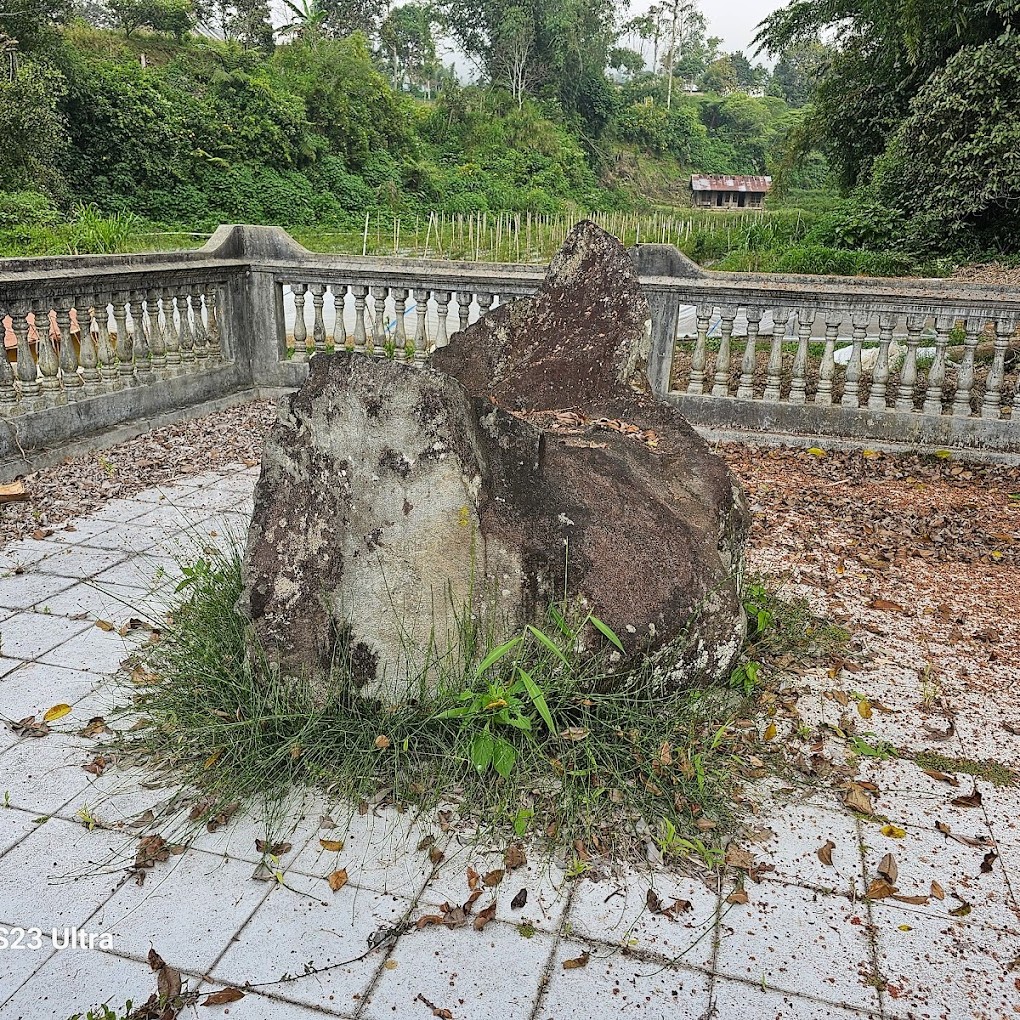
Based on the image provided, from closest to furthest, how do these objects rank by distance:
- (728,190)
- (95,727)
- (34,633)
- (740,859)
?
1. (740,859)
2. (95,727)
3. (34,633)
4. (728,190)

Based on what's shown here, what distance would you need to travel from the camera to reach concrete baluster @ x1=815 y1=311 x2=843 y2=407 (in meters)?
7.01

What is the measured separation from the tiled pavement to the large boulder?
1.76ft

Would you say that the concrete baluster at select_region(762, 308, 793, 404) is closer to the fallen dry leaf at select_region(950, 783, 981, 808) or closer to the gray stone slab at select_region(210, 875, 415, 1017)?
the fallen dry leaf at select_region(950, 783, 981, 808)

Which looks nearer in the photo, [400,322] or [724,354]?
[724,354]

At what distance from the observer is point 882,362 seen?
6902 millimetres

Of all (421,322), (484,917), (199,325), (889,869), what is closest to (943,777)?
(889,869)

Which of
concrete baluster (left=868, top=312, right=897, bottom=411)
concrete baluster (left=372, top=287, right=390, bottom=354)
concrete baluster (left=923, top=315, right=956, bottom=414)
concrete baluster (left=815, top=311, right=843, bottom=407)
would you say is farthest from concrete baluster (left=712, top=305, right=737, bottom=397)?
concrete baluster (left=372, top=287, right=390, bottom=354)

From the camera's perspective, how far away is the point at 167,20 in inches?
1307

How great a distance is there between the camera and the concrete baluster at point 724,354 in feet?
23.8

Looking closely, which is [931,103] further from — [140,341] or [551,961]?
[551,961]

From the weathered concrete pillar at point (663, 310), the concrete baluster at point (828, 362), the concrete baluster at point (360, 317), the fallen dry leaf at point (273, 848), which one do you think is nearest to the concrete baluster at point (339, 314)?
the concrete baluster at point (360, 317)

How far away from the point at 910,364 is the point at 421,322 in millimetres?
3998

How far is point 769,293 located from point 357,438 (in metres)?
5.05

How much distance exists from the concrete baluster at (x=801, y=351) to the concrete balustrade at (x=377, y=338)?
0.06 ft
